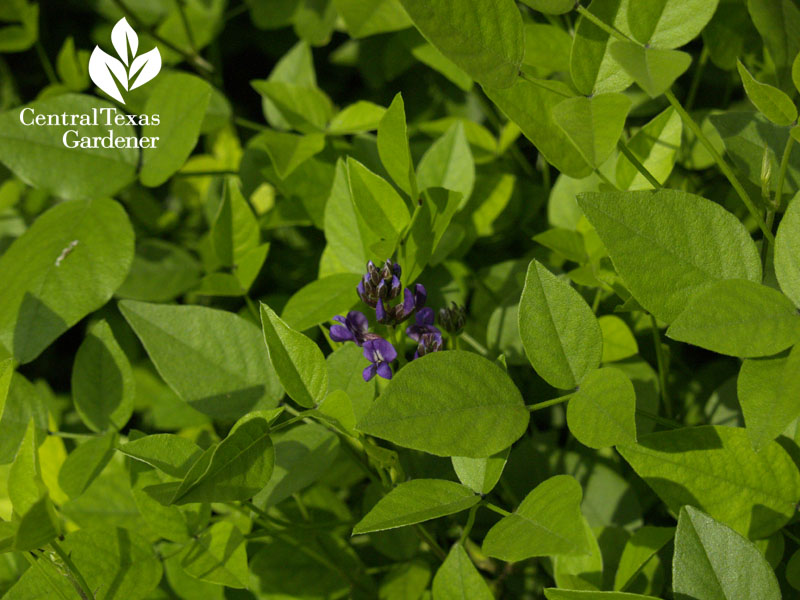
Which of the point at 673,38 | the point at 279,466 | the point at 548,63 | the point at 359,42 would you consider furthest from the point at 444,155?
the point at 359,42

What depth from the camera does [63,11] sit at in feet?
5.84

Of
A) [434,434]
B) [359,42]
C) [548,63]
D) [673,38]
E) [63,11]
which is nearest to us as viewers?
[434,434]

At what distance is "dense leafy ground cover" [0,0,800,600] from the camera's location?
2.05ft

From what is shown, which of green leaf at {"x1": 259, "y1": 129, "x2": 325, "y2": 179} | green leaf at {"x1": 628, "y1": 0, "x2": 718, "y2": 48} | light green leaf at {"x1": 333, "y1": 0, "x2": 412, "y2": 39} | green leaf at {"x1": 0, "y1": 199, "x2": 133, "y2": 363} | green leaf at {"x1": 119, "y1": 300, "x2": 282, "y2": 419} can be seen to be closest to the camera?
green leaf at {"x1": 628, "y1": 0, "x2": 718, "y2": 48}

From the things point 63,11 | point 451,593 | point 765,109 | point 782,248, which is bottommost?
point 451,593

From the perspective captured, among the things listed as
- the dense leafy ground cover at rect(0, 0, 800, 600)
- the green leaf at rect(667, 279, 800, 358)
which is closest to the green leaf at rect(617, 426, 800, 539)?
the dense leafy ground cover at rect(0, 0, 800, 600)

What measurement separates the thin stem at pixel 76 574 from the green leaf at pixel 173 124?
49 cm

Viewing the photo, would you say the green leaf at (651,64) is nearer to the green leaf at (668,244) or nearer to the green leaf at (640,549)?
the green leaf at (668,244)

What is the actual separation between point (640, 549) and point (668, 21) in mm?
513

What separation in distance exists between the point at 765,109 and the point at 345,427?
47cm

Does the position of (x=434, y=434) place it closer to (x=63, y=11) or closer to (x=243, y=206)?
(x=243, y=206)

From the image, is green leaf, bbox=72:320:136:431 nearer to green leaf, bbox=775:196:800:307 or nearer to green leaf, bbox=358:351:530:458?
green leaf, bbox=358:351:530:458

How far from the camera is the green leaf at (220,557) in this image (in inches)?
30.1

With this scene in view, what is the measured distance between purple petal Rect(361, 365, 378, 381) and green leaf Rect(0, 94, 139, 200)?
53 cm
